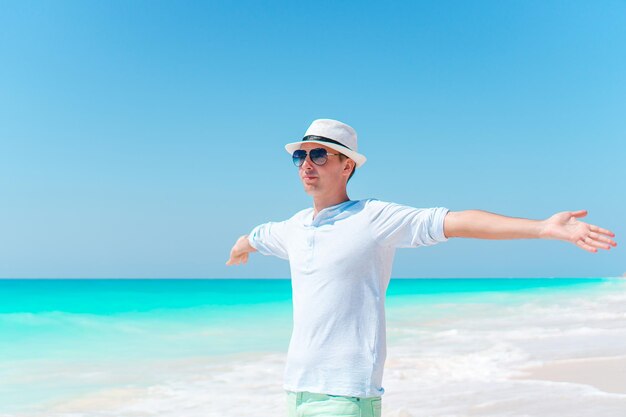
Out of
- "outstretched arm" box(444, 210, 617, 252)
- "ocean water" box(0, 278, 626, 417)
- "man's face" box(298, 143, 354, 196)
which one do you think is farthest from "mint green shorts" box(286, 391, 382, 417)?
"ocean water" box(0, 278, 626, 417)

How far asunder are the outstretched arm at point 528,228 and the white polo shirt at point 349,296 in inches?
4.2

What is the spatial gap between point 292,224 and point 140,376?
27.6 ft

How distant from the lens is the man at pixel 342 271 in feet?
9.46

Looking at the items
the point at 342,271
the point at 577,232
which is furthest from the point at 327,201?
the point at 577,232

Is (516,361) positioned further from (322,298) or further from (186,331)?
(186,331)

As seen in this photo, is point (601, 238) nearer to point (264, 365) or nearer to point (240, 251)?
point (240, 251)

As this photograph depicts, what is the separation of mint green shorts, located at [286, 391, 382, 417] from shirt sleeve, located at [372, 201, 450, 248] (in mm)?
615

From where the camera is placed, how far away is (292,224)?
3.38 m

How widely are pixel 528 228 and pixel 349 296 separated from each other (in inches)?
29.7

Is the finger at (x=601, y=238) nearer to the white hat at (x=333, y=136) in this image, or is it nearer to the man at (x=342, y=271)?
the man at (x=342, y=271)

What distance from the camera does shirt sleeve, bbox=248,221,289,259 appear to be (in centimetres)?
354

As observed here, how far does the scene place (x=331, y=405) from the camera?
2.91 m

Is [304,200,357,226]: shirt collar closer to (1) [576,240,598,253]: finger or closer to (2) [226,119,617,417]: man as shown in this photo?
(2) [226,119,617,417]: man

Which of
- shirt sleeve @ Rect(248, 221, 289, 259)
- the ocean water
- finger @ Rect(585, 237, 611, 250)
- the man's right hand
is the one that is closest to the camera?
finger @ Rect(585, 237, 611, 250)
